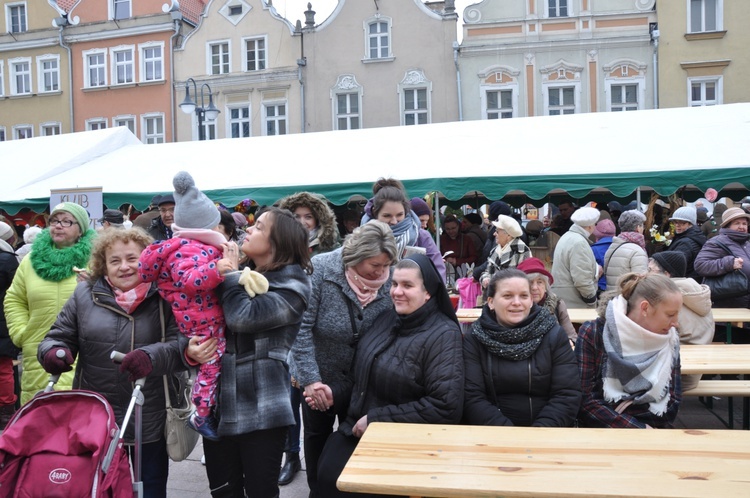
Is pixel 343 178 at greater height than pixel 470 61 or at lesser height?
lesser

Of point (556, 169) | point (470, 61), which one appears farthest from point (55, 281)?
point (470, 61)

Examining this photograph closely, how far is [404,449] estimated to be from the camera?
2344mm

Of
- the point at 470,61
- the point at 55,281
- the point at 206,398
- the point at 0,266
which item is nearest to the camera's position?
the point at 206,398

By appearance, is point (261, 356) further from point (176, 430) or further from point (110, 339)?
point (110, 339)

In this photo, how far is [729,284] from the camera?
19.6 feet

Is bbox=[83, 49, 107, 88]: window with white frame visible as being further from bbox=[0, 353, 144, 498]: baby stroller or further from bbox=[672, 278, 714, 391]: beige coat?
bbox=[0, 353, 144, 498]: baby stroller

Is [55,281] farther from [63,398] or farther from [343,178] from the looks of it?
[343,178]

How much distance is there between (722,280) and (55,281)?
18.2ft

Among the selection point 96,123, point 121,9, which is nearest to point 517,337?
point 96,123

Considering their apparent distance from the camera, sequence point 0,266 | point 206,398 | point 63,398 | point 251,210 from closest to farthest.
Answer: point 63,398 → point 206,398 → point 0,266 → point 251,210

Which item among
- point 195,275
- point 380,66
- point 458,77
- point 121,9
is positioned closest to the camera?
point 195,275

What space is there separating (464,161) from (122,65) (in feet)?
64.9

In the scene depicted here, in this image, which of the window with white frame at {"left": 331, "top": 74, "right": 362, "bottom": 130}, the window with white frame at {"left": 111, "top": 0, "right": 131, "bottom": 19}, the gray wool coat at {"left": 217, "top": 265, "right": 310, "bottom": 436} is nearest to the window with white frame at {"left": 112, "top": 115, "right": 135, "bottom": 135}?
the window with white frame at {"left": 111, "top": 0, "right": 131, "bottom": 19}

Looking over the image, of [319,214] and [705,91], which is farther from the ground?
[705,91]
